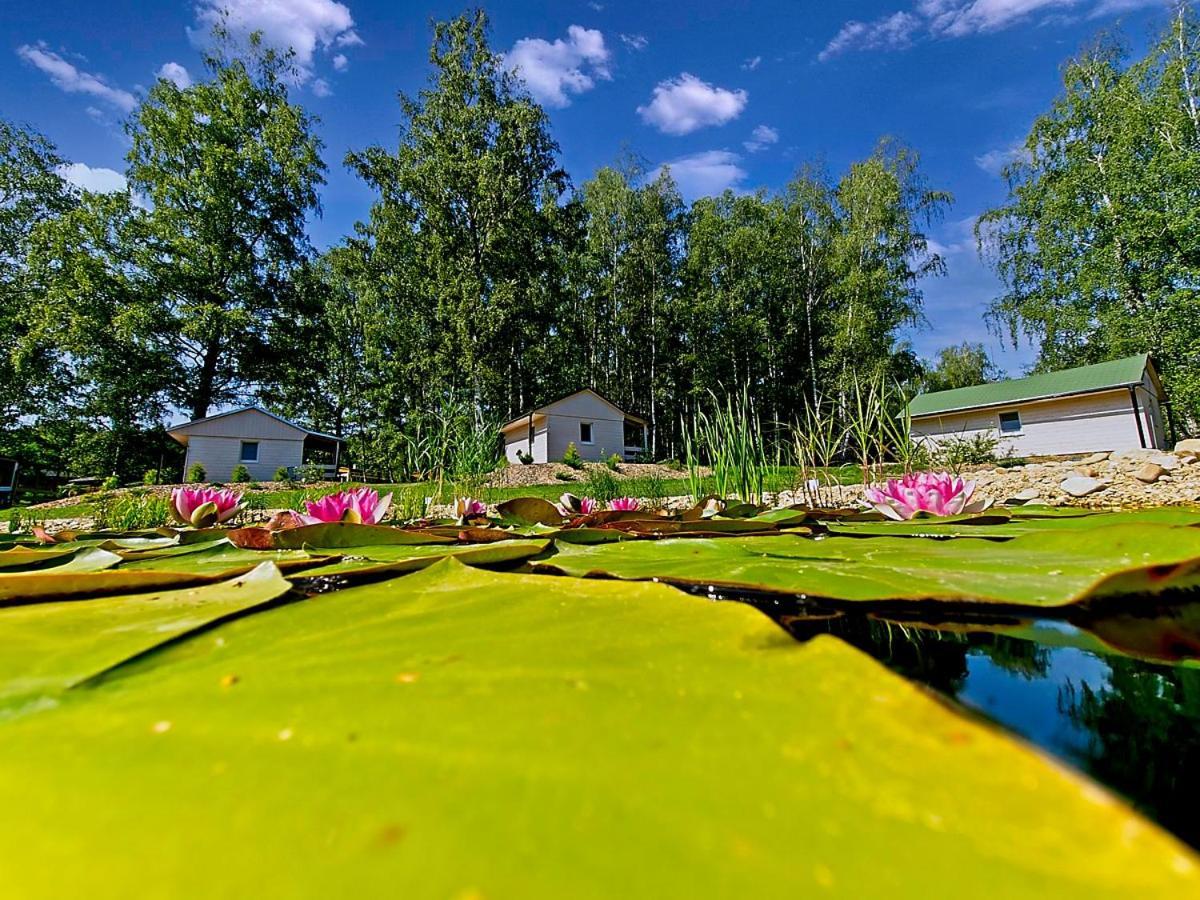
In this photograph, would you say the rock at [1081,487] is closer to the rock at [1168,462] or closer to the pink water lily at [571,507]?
the rock at [1168,462]

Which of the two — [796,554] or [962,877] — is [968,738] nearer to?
[962,877]

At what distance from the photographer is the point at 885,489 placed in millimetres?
1170

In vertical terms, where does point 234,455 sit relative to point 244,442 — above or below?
below

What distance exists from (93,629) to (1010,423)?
11.3m

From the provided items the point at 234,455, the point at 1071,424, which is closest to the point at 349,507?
the point at 1071,424

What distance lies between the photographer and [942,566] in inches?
18.8

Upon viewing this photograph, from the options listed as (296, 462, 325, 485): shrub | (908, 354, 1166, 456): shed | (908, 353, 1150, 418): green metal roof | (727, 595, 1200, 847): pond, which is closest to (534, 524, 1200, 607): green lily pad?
(727, 595, 1200, 847): pond

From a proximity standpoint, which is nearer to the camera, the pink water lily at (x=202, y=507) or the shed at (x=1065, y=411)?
the pink water lily at (x=202, y=507)

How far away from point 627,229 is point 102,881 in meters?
11.8

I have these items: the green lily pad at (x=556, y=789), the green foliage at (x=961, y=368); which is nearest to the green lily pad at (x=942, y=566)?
the green lily pad at (x=556, y=789)

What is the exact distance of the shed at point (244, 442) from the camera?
945 centimetres

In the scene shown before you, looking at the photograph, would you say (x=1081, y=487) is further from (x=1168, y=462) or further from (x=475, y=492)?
(x=475, y=492)

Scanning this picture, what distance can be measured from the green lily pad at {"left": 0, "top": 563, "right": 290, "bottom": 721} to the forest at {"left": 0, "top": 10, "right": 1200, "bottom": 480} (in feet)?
26.2

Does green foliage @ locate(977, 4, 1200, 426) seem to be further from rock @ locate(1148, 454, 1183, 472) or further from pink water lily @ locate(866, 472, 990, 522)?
pink water lily @ locate(866, 472, 990, 522)
